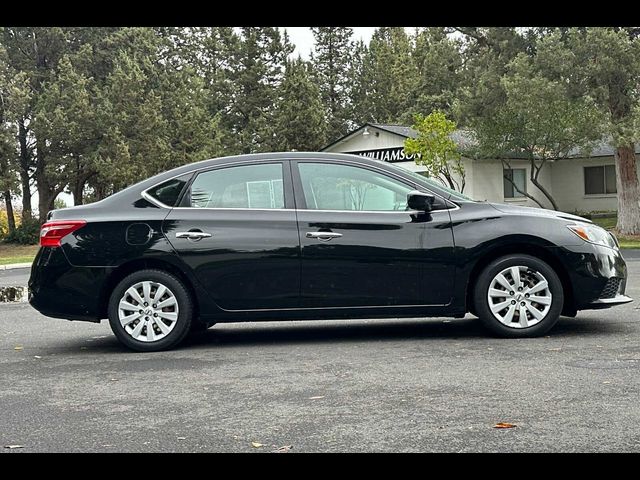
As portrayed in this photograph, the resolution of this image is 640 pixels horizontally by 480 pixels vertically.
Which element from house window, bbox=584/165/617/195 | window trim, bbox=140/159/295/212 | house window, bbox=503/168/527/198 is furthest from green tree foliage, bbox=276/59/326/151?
window trim, bbox=140/159/295/212

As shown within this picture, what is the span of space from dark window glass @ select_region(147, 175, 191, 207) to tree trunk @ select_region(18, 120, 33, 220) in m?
40.7

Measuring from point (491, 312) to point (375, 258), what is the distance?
1.13 meters

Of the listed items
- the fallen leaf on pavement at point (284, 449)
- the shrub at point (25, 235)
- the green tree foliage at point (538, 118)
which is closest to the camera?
the fallen leaf on pavement at point (284, 449)

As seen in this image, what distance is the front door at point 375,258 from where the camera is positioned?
7324 mm

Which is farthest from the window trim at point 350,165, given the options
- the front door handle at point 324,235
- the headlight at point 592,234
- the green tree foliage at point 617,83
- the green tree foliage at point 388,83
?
the green tree foliage at point 388,83

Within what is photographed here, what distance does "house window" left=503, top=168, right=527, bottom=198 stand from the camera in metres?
38.0

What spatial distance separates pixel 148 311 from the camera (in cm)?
736

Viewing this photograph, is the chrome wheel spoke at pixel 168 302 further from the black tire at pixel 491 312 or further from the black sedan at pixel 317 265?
the black tire at pixel 491 312

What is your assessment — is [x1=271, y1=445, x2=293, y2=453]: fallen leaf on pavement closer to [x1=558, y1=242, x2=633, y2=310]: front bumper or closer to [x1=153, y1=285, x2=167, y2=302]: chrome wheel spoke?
[x1=153, y1=285, x2=167, y2=302]: chrome wheel spoke

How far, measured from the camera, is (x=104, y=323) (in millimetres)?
9805

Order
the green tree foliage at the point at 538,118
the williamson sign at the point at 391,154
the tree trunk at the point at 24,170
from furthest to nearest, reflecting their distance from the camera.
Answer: the tree trunk at the point at 24,170, the williamson sign at the point at 391,154, the green tree foliage at the point at 538,118

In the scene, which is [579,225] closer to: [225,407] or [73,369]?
[225,407]

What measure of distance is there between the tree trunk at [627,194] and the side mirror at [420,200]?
976 inches

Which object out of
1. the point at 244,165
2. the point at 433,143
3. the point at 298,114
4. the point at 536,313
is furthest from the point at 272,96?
the point at 536,313
